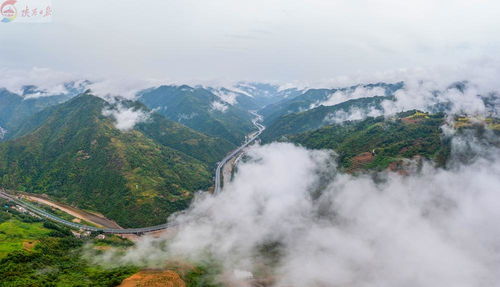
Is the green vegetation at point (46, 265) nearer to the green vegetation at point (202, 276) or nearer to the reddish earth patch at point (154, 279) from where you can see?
the reddish earth patch at point (154, 279)

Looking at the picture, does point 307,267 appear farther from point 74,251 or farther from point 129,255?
point 74,251

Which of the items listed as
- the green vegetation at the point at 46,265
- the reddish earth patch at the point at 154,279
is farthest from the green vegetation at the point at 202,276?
the green vegetation at the point at 46,265

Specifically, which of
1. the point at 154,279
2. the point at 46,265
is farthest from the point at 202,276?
the point at 46,265

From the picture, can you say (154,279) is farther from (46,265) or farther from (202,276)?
(46,265)


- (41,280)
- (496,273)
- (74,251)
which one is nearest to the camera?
(41,280)

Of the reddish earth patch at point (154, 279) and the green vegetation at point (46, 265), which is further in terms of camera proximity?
the reddish earth patch at point (154, 279)

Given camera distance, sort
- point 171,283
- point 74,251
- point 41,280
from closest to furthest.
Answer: point 41,280
point 171,283
point 74,251

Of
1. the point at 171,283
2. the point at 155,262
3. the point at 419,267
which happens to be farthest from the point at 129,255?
the point at 419,267

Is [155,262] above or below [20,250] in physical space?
below

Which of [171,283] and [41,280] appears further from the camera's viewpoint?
[171,283]
